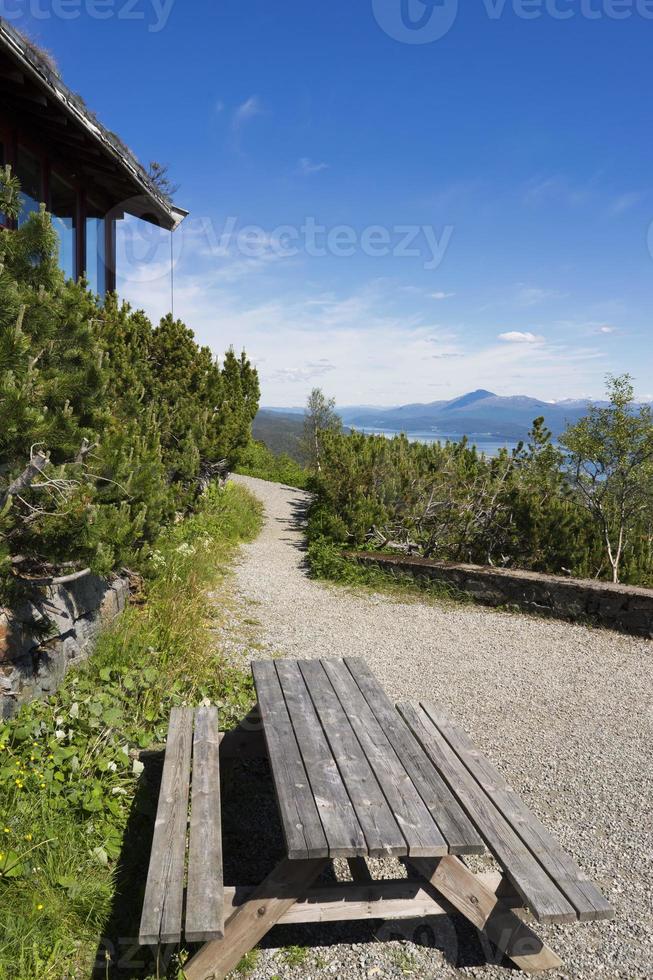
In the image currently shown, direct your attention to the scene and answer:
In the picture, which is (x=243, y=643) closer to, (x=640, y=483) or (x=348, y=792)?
(x=348, y=792)

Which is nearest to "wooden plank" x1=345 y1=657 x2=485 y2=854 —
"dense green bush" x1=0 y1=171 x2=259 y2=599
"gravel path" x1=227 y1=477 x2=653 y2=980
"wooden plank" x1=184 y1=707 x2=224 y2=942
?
"gravel path" x1=227 y1=477 x2=653 y2=980

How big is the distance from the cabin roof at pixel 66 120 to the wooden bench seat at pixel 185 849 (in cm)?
549

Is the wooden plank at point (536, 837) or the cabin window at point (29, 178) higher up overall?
the cabin window at point (29, 178)

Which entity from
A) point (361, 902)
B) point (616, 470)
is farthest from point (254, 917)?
point (616, 470)

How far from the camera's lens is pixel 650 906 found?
9.81ft

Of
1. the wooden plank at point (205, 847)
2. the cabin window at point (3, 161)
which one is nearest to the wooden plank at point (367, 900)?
the wooden plank at point (205, 847)

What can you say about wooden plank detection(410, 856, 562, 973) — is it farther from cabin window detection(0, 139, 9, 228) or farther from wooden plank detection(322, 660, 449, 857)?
cabin window detection(0, 139, 9, 228)

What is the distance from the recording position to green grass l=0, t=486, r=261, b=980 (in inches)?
97.9

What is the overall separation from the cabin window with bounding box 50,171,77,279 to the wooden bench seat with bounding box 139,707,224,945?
6.81 meters

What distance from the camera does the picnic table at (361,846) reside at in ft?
7.23

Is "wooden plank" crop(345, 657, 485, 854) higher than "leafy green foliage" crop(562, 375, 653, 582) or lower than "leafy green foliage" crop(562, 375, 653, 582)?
lower

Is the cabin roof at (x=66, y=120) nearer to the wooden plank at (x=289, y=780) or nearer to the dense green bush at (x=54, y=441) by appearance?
the dense green bush at (x=54, y=441)

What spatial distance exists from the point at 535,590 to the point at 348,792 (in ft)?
18.7

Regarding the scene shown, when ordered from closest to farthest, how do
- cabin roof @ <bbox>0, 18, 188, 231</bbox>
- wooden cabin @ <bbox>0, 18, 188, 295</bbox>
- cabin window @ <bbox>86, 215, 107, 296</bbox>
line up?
cabin roof @ <bbox>0, 18, 188, 231</bbox>, wooden cabin @ <bbox>0, 18, 188, 295</bbox>, cabin window @ <bbox>86, 215, 107, 296</bbox>
